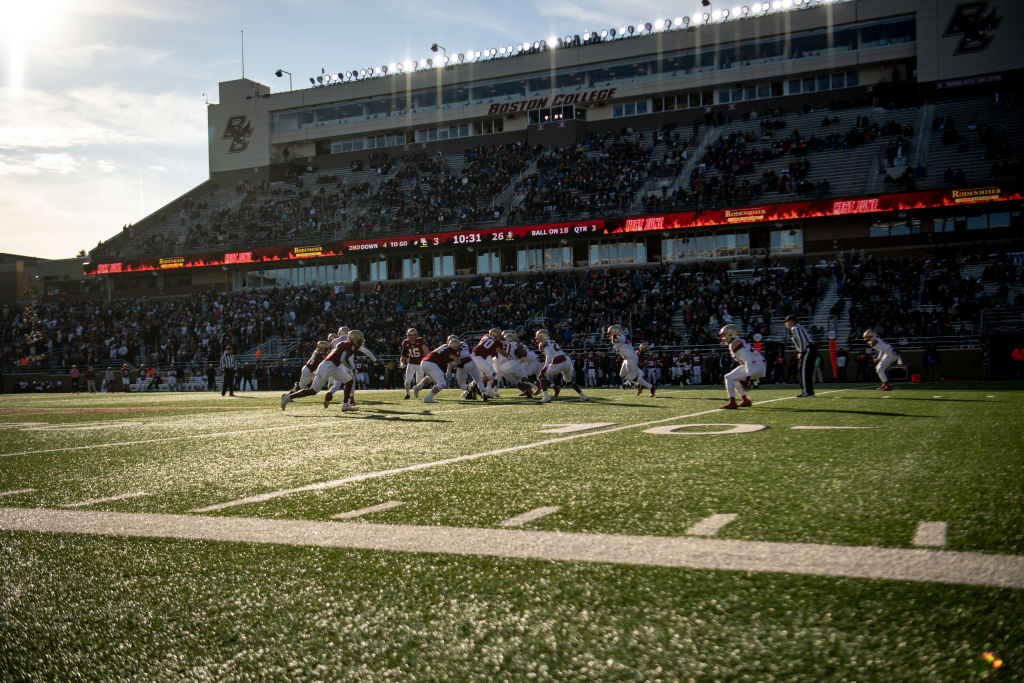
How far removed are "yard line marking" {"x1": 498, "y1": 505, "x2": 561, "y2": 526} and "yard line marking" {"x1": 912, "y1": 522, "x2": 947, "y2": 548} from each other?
1786 millimetres

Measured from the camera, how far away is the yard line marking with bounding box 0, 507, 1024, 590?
304cm

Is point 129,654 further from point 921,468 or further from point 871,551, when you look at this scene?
point 921,468

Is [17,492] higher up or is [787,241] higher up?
[787,241]

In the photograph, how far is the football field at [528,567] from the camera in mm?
2406

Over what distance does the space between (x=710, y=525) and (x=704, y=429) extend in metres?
5.92

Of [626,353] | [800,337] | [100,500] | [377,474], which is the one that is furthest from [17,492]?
[626,353]

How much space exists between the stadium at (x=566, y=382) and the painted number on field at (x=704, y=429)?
169 mm

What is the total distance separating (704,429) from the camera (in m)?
9.76

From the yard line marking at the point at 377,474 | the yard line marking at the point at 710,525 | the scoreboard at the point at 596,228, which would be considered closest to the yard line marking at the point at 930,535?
the yard line marking at the point at 710,525

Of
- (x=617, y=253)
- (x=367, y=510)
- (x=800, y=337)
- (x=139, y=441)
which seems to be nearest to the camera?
(x=367, y=510)

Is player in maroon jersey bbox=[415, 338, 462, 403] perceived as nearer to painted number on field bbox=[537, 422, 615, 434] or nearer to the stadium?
the stadium

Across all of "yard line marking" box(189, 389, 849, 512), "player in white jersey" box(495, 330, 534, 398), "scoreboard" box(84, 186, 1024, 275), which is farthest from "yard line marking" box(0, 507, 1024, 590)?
"scoreboard" box(84, 186, 1024, 275)

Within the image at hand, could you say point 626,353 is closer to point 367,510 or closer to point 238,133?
point 367,510

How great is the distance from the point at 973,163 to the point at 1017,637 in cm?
4121
